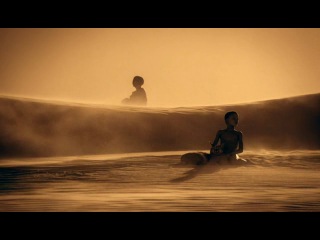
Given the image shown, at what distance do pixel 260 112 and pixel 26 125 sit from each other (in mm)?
5988

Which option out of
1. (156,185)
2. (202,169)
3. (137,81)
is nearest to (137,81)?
(137,81)

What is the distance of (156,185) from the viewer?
767 cm

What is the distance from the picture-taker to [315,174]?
8734mm

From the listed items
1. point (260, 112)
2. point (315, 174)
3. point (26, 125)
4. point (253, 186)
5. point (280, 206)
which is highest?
point (260, 112)

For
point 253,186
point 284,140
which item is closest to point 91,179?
point 253,186

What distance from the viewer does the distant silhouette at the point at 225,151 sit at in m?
8.91

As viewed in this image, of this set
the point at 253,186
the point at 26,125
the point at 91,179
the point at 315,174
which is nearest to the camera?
the point at 253,186

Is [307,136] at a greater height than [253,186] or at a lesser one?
greater

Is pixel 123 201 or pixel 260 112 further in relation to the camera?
pixel 260 112

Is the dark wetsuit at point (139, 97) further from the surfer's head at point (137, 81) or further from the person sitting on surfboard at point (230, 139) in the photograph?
the person sitting on surfboard at point (230, 139)

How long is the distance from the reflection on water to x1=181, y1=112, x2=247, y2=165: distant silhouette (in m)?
0.18

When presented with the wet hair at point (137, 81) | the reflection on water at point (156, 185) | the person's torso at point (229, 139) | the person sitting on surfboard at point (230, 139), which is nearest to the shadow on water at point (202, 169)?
the reflection on water at point (156, 185)

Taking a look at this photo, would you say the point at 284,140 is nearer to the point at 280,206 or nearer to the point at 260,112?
the point at 260,112

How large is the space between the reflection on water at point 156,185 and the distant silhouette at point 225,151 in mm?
176
